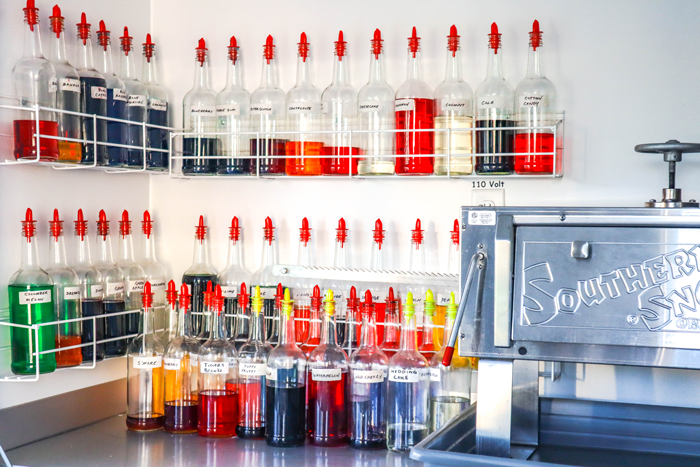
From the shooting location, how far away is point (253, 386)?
6.13 ft

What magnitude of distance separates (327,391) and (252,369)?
0.20 meters

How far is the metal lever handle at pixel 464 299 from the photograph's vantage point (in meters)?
1.38

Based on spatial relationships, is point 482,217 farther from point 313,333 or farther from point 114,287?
point 114,287

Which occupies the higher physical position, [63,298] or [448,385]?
[63,298]

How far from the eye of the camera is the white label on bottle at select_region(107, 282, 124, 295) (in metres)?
1.99

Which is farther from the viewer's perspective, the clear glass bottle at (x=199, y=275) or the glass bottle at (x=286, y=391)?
the clear glass bottle at (x=199, y=275)

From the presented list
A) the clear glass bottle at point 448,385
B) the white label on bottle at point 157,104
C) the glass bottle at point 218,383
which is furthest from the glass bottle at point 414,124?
the white label on bottle at point 157,104

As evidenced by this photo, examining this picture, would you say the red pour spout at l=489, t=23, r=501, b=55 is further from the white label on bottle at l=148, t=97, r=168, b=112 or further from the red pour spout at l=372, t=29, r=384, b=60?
the white label on bottle at l=148, t=97, r=168, b=112

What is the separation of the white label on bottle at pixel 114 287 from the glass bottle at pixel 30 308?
0.18m

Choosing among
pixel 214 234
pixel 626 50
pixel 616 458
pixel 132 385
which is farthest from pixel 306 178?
pixel 616 458

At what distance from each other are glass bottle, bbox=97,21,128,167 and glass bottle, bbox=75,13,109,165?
0.03 meters

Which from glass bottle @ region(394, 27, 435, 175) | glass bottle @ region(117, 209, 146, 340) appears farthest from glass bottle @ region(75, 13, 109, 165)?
glass bottle @ region(394, 27, 435, 175)

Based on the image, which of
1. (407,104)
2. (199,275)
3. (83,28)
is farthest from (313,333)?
(83,28)

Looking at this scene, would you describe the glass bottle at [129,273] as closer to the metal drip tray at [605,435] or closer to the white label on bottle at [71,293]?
the white label on bottle at [71,293]
